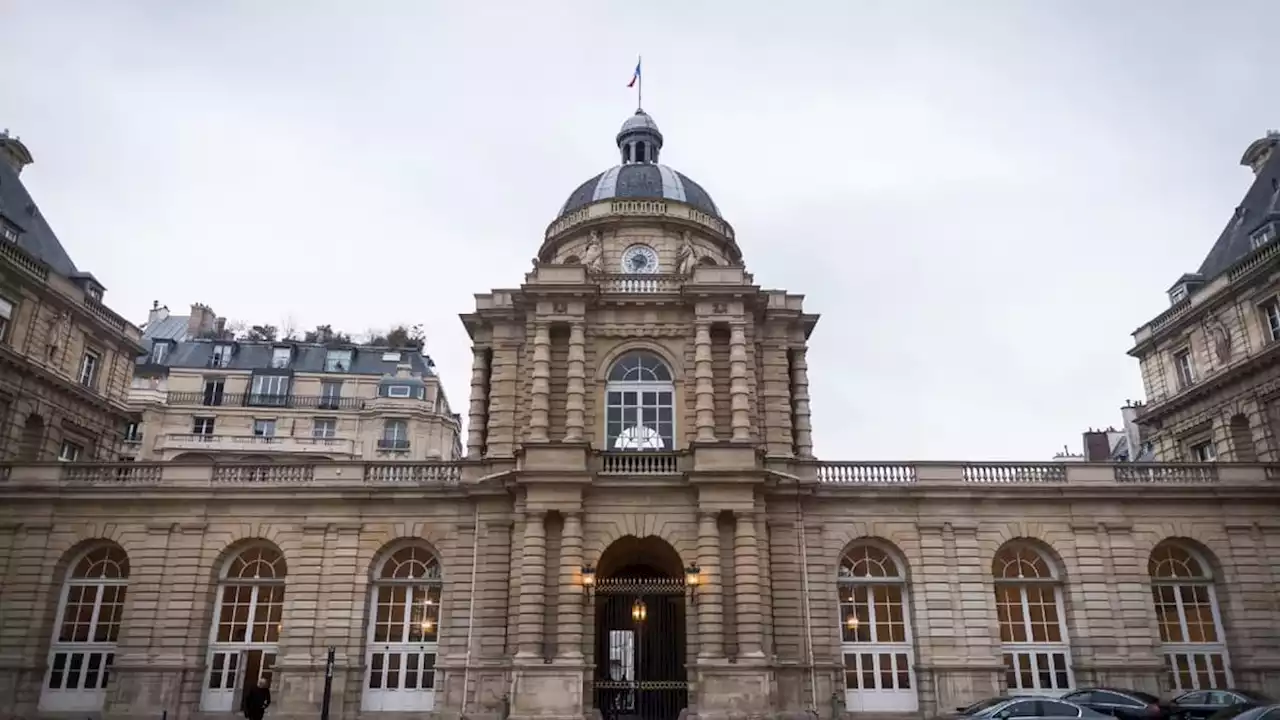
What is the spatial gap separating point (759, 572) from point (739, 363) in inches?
237

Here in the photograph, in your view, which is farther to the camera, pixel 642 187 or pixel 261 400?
A: pixel 261 400

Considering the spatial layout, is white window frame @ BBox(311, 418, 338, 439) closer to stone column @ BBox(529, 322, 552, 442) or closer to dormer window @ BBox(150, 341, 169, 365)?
dormer window @ BBox(150, 341, 169, 365)

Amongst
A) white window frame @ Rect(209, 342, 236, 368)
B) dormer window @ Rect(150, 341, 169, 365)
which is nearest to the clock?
white window frame @ Rect(209, 342, 236, 368)

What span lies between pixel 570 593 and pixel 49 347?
2159cm

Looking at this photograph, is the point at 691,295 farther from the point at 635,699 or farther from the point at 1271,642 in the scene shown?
the point at 1271,642

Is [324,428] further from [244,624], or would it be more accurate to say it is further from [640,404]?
[640,404]

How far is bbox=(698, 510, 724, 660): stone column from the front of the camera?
72.6ft

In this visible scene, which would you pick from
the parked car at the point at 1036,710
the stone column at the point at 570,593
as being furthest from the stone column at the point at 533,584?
the parked car at the point at 1036,710

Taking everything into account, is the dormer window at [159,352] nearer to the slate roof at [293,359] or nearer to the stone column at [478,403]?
the slate roof at [293,359]

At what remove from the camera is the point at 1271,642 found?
81.1 ft

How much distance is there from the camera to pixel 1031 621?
2533cm

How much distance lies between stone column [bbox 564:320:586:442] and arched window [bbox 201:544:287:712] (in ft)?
32.0

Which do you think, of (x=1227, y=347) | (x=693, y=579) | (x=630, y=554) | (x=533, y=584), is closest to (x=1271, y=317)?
(x=1227, y=347)

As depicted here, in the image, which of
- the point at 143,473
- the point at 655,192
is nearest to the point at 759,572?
the point at 655,192
